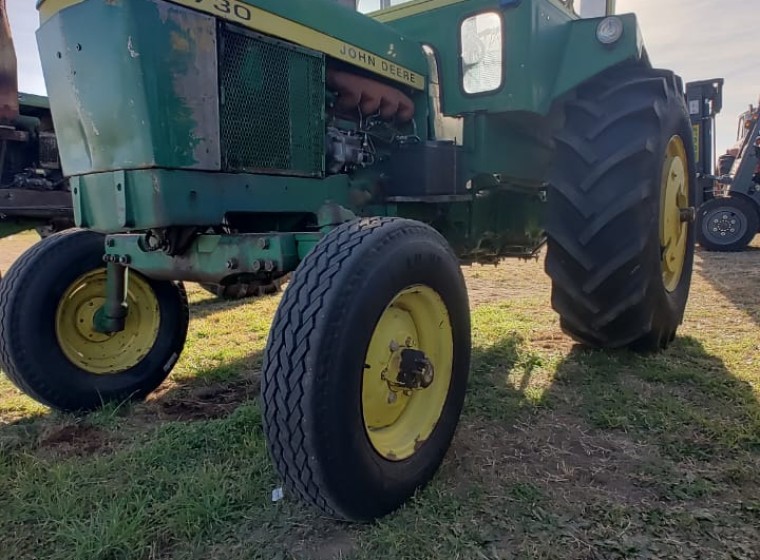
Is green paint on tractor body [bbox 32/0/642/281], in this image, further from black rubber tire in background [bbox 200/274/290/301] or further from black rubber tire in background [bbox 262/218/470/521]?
black rubber tire in background [bbox 200/274/290/301]

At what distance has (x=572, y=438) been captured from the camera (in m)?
2.69

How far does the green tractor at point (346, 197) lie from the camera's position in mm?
1952

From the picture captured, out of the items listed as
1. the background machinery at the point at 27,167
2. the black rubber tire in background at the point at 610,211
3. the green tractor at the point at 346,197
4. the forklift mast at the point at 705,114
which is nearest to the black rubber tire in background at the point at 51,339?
the green tractor at the point at 346,197

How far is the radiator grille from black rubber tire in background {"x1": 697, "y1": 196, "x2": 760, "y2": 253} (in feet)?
31.5

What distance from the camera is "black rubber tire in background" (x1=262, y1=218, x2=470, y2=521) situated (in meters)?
1.79

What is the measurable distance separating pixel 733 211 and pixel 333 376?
11105 millimetres

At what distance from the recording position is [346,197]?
3.12 metres

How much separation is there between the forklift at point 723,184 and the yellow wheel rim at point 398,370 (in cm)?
962

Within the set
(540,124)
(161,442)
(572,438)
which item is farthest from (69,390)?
(540,124)

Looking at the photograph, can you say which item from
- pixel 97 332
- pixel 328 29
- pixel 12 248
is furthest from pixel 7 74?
pixel 12 248

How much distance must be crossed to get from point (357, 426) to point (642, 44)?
323cm

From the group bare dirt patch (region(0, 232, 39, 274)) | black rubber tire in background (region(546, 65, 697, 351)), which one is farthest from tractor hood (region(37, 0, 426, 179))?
bare dirt patch (region(0, 232, 39, 274))

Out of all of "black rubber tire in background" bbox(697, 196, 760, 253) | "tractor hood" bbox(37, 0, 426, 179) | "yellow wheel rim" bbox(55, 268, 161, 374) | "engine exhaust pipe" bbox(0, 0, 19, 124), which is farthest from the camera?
"black rubber tire in background" bbox(697, 196, 760, 253)

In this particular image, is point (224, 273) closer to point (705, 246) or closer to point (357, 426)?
point (357, 426)
